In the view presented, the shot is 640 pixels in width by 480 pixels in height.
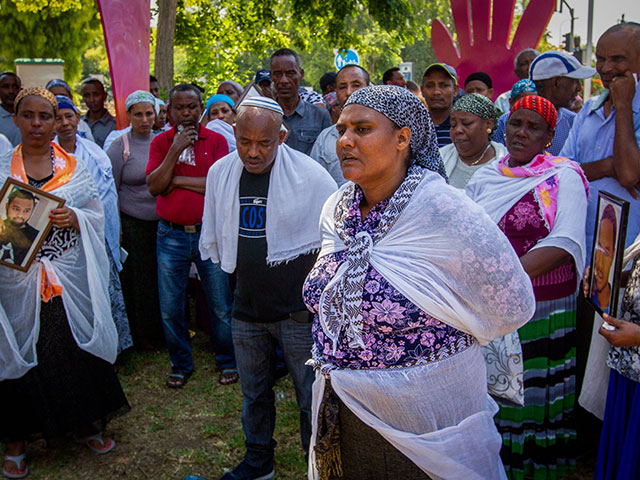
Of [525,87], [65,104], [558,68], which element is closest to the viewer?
[558,68]

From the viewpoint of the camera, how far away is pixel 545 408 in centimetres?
362

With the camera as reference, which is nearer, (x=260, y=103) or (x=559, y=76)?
(x=260, y=103)

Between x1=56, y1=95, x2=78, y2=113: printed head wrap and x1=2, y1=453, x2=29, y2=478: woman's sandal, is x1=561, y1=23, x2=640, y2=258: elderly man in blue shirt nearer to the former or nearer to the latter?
x1=2, y1=453, x2=29, y2=478: woman's sandal

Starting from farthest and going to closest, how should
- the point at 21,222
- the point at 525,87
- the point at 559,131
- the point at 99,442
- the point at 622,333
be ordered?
the point at 525,87, the point at 559,131, the point at 99,442, the point at 21,222, the point at 622,333

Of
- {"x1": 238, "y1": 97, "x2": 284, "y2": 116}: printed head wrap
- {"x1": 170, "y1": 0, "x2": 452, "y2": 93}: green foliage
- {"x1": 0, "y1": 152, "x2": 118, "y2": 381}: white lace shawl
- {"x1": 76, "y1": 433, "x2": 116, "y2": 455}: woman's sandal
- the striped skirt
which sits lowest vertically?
{"x1": 76, "y1": 433, "x2": 116, "y2": 455}: woman's sandal

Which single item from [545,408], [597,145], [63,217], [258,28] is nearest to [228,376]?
[63,217]

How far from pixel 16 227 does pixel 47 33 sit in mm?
22967

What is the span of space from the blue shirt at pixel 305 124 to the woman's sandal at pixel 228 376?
209cm

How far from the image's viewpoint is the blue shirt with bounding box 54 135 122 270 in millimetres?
5082

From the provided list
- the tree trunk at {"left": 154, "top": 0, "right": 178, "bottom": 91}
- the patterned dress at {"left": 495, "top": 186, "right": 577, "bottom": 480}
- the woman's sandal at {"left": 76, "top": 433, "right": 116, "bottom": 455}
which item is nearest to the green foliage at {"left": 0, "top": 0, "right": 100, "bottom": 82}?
the tree trunk at {"left": 154, "top": 0, "right": 178, "bottom": 91}

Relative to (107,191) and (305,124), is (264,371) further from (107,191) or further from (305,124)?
(305,124)

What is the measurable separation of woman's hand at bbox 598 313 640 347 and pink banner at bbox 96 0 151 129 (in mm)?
5537

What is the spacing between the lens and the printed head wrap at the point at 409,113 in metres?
2.21

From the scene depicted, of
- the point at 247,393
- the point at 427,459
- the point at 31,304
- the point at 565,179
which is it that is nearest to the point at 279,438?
the point at 247,393
